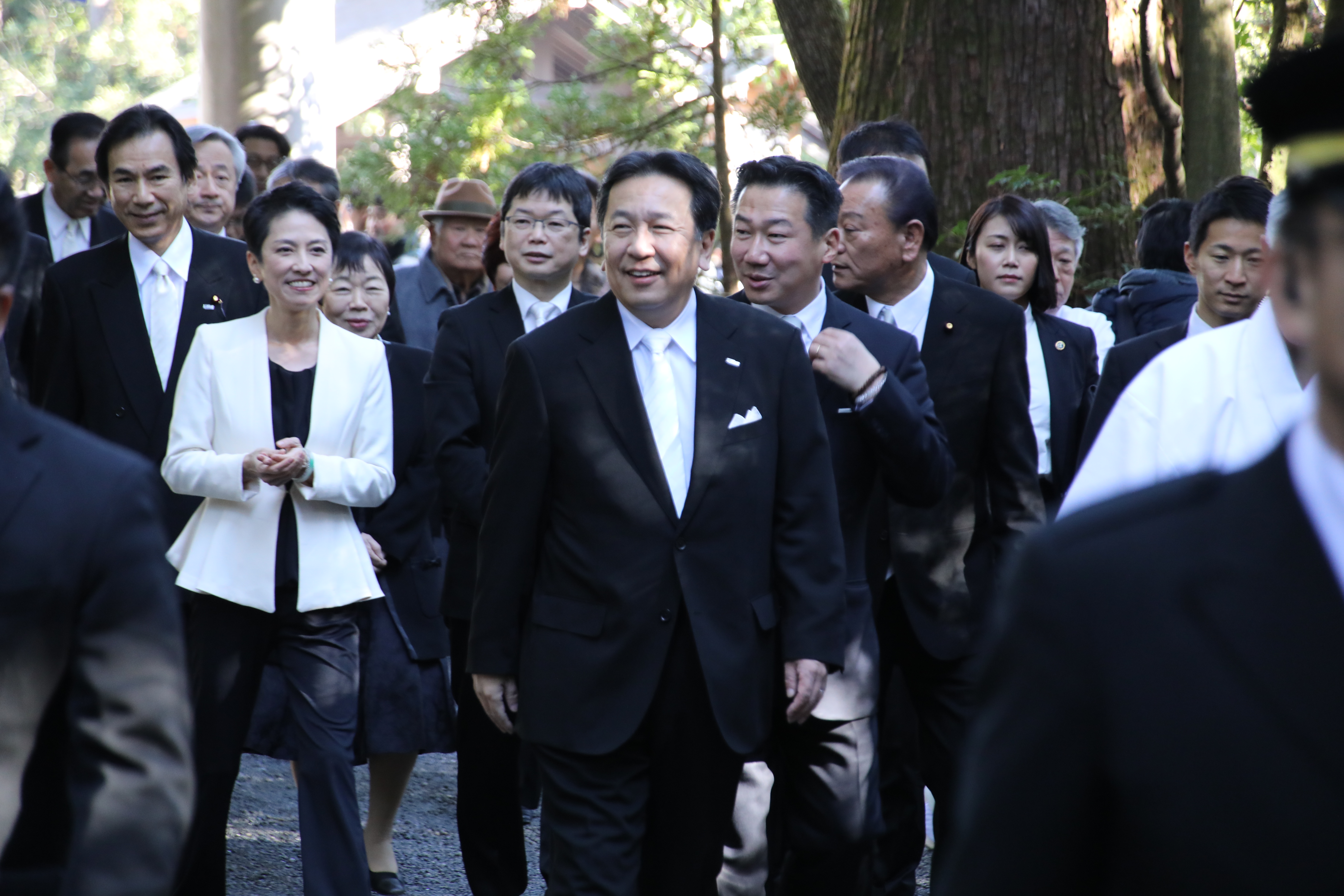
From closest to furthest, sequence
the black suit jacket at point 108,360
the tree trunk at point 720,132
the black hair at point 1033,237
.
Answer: the black suit jacket at point 108,360
the black hair at point 1033,237
the tree trunk at point 720,132

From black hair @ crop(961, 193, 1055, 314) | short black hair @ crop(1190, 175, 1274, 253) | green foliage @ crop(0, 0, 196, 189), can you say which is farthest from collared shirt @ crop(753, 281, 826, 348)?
green foliage @ crop(0, 0, 196, 189)

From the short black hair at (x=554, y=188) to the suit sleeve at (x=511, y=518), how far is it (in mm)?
1904

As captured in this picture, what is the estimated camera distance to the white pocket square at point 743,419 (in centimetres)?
411

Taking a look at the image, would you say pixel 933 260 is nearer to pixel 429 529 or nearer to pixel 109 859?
pixel 429 529

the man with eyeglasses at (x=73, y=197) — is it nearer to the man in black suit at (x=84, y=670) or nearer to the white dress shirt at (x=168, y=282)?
the white dress shirt at (x=168, y=282)

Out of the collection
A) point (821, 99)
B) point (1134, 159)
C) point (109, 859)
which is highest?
point (821, 99)

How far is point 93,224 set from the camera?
25.2 feet

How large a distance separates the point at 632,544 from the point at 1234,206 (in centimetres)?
255

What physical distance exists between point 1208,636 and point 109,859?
1.39m

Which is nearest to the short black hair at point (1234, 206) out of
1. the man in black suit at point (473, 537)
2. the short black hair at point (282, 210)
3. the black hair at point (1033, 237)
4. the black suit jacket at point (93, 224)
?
the black hair at point (1033, 237)

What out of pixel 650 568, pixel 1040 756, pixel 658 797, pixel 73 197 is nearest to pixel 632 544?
pixel 650 568

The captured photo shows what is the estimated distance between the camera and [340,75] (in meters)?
23.9

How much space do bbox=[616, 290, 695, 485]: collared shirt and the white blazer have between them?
49.4 inches

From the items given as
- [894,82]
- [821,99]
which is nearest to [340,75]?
[821,99]
